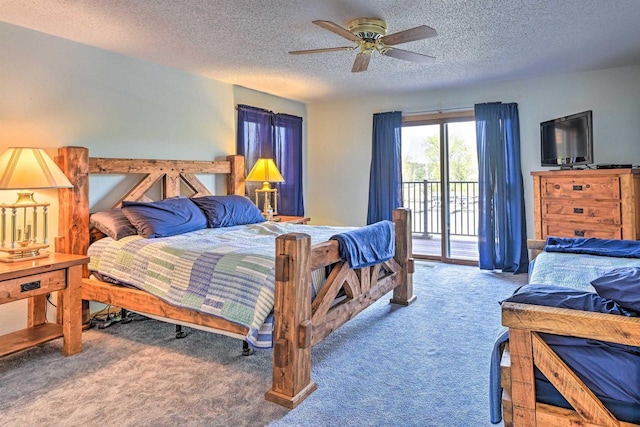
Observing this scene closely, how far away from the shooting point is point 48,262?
260 cm

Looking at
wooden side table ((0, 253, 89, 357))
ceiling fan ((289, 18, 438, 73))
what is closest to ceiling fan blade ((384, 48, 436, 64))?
ceiling fan ((289, 18, 438, 73))

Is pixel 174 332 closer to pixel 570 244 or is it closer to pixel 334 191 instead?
pixel 570 244

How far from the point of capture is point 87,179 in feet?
10.8

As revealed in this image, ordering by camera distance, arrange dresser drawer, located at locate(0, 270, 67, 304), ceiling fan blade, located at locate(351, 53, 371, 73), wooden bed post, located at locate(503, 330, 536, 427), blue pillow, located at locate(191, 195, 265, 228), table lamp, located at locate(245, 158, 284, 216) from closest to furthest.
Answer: wooden bed post, located at locate(503, 330, 536, 427) < dresser drawer, located at locate(0, 270, 67, 304) < ceiling fan blade, located at locate(351, 53, 371, 73) < blue pillow, located at locate(191, 195, 265, 228) < table lamp, located at locate(245, 158, 284, 216)

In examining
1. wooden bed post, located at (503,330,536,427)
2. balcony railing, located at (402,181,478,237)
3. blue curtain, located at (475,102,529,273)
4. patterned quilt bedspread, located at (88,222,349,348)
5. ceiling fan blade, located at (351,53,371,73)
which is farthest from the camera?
balcony railing, located at (402,181,478,237)

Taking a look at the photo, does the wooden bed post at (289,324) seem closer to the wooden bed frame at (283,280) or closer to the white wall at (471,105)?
the wooden bed frame at (283,280)

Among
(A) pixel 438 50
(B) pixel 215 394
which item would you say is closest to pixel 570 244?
(A) pixel 438 50

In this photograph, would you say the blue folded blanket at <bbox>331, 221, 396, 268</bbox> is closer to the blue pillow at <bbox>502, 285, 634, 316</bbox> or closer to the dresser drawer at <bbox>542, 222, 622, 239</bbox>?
the blue pillow at <bbox>502, 285, 634, 316</bbox>

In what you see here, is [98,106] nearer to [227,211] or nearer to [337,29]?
[227,211]

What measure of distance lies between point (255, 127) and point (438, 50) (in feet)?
8.26

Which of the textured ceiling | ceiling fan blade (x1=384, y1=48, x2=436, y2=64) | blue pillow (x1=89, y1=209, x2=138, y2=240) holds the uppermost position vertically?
the textured ceiling

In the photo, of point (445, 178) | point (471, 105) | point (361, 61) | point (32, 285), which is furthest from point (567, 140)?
point (32, 285)

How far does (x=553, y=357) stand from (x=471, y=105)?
4.57 meters

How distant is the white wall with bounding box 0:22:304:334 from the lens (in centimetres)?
302
